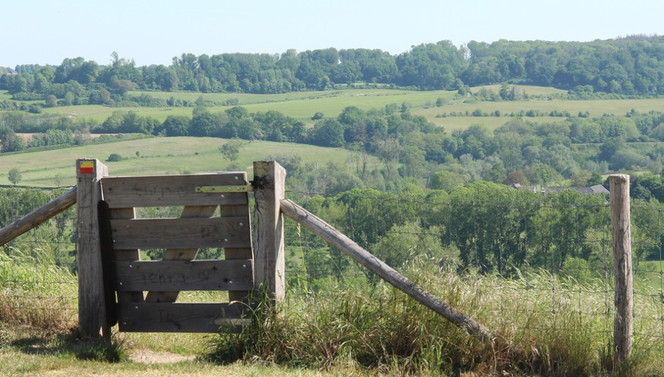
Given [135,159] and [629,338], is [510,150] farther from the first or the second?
[629,338]

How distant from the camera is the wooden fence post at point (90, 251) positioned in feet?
21.7

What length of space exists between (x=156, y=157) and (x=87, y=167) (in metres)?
128

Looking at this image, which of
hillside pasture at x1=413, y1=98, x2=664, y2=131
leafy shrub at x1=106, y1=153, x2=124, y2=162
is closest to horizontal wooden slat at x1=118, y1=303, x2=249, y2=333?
leafy shrub at x1=106, y1=153, x2=124, y2=162

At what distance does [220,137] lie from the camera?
153 metres

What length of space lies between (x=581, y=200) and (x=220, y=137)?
120 meters

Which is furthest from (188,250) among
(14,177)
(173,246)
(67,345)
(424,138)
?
(424,138)

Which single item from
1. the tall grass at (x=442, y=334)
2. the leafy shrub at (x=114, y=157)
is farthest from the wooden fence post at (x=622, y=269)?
the leafy shrub at (x=114, y=157)

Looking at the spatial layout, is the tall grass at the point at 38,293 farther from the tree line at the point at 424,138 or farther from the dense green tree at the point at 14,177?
the tree line at the point at 424,138

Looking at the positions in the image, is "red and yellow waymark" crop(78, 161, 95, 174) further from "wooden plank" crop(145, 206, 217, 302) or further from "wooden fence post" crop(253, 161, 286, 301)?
"wooden fence post" crop(253, 161, 286, 301)

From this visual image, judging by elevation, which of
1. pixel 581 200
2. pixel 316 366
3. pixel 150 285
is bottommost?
pixel 581 200

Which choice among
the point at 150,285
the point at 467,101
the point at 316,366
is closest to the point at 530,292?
the point at 316,366

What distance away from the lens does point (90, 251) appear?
262 inches

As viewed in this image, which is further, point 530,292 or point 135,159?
point 135,159

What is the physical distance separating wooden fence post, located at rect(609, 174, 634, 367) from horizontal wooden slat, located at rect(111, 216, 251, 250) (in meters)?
2.84
